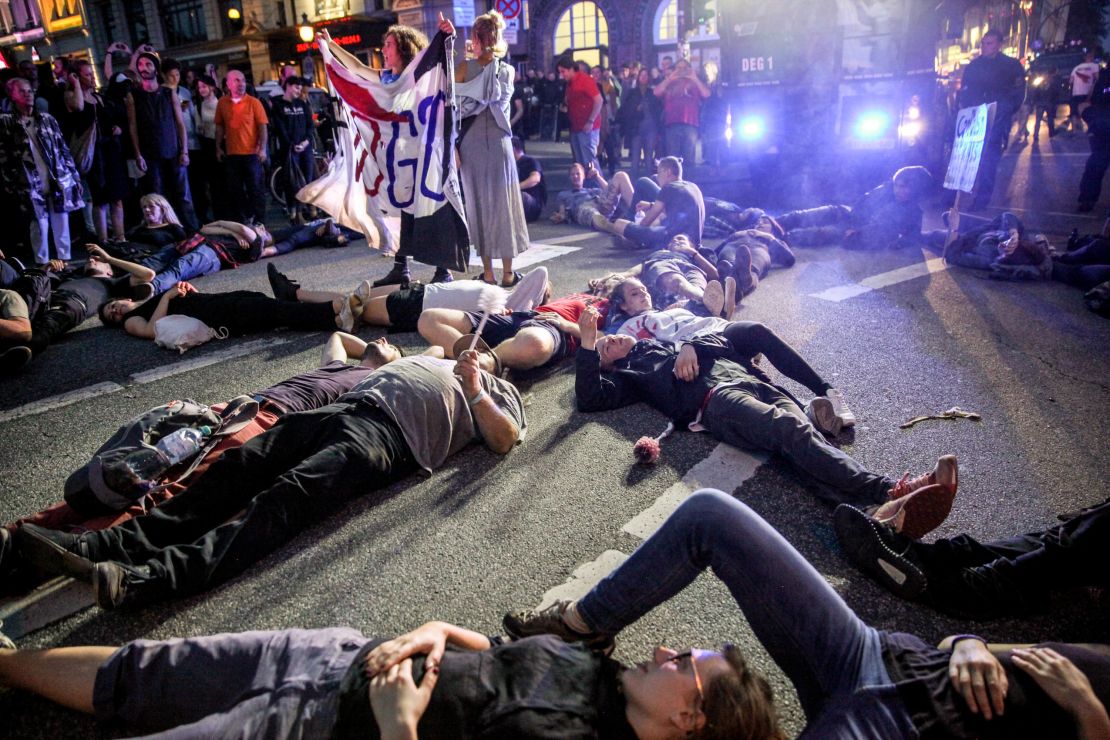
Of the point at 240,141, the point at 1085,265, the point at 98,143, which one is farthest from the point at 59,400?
the point at 1085,265

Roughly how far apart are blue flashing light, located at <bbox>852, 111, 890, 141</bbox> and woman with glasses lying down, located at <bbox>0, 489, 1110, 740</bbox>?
435 inches

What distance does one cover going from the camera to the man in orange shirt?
8.91 m

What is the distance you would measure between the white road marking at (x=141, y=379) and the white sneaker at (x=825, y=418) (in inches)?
148

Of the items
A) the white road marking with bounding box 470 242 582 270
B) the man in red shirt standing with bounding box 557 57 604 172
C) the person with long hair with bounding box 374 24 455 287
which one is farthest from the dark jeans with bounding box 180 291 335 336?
the man in red shirt standing with bounding box 557 57 604 172

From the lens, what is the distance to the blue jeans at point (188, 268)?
621 centimetres

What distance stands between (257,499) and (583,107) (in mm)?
10828

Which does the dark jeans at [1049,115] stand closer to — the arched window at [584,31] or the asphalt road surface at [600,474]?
the arched window at [584,31]

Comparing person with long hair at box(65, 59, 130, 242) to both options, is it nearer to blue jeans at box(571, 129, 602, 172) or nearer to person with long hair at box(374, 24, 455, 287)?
person with long hair at box(374, 24, 455, 287)

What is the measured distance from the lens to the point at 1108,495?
286cm

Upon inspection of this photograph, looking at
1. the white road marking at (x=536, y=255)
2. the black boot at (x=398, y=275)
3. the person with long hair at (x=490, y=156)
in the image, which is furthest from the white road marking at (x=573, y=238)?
the black boot at (x=398, y=275)

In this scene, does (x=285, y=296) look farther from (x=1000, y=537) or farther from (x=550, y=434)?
(x=1000, y=537)

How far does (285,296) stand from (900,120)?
10.1 metres

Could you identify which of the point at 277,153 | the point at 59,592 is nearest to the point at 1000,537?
the point at 59,592

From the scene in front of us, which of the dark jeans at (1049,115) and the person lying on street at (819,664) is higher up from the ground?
the dark jeans at (1049,115)
